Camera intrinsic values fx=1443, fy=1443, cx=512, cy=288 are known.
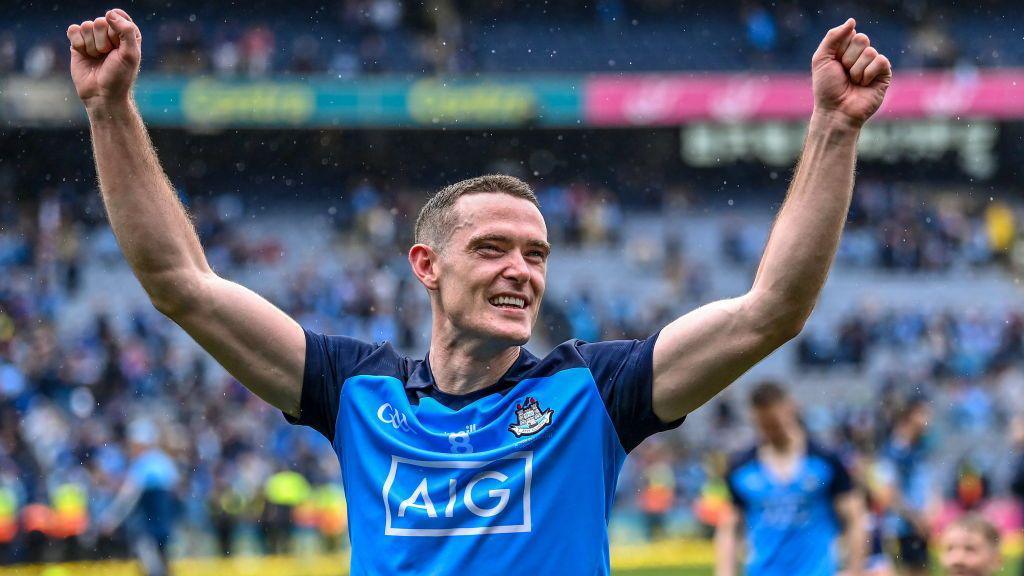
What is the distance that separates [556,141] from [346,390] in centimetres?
2772

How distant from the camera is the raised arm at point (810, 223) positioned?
2932mm

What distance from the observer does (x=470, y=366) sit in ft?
11.1

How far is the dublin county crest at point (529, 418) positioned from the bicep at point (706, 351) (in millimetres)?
249

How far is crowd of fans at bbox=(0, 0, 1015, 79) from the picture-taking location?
2739 cm

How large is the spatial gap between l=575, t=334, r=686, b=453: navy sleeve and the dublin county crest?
0.14 metres

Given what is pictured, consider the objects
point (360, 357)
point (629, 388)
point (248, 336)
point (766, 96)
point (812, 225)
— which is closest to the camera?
point (812, 225)

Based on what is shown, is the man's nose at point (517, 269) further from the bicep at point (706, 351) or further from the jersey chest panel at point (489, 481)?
the bicep at point (706, 351)

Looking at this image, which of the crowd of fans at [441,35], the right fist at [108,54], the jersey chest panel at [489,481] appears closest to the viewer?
the jersey chest panel at [489,481]

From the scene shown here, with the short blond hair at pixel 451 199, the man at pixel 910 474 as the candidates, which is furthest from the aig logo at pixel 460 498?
Answer: the man at pixel 910 474

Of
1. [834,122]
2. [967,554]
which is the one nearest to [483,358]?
[834,122]

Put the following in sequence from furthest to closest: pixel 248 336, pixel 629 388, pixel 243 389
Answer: pixel 243 389
pixel 248 336
pixel 629 388

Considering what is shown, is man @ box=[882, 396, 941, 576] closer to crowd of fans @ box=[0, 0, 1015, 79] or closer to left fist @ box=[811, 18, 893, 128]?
left fist @ box=[811, 18, 893, 128]

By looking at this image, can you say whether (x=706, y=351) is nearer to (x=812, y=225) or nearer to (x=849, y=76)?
(x=812, y=225)

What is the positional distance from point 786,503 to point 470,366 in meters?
4.37
